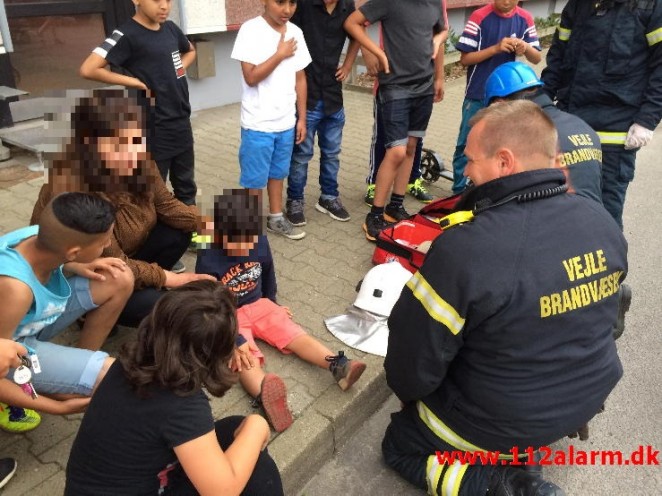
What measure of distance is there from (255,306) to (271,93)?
4.96 feet

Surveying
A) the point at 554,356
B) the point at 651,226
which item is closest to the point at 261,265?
the point at 554,356

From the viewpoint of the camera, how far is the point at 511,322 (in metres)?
1.81

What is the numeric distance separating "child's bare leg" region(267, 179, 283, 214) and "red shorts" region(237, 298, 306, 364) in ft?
4.23

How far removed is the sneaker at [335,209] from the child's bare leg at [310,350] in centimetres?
168

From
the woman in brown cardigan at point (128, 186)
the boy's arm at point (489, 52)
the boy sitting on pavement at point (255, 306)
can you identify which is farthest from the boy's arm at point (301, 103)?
the boy sitting on pavement at point (255, 306)

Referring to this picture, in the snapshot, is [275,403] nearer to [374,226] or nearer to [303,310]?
[303,310]

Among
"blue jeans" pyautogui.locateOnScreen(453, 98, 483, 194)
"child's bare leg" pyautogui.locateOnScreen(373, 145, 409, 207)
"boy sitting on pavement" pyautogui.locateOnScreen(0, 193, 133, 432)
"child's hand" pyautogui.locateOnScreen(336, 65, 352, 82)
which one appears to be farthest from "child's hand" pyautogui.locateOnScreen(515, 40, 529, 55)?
"boy sitting on pavement" pyautogui.locateOnScreen(0, 193, 133, 432)

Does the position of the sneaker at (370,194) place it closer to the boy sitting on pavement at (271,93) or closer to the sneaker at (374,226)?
the sneaker at (374,226)

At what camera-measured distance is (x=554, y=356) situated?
73.7 inches

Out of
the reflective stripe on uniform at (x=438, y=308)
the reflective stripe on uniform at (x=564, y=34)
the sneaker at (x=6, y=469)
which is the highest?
the reflective stripe on uniform at (x=564, y=34)

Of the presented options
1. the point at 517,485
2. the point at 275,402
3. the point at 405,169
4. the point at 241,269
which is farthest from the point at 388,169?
the point at 517,485

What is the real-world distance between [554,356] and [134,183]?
195cm

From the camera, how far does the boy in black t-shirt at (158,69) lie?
3.08 m

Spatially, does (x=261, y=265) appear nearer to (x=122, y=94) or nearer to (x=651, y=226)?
(x=122, y=94)
